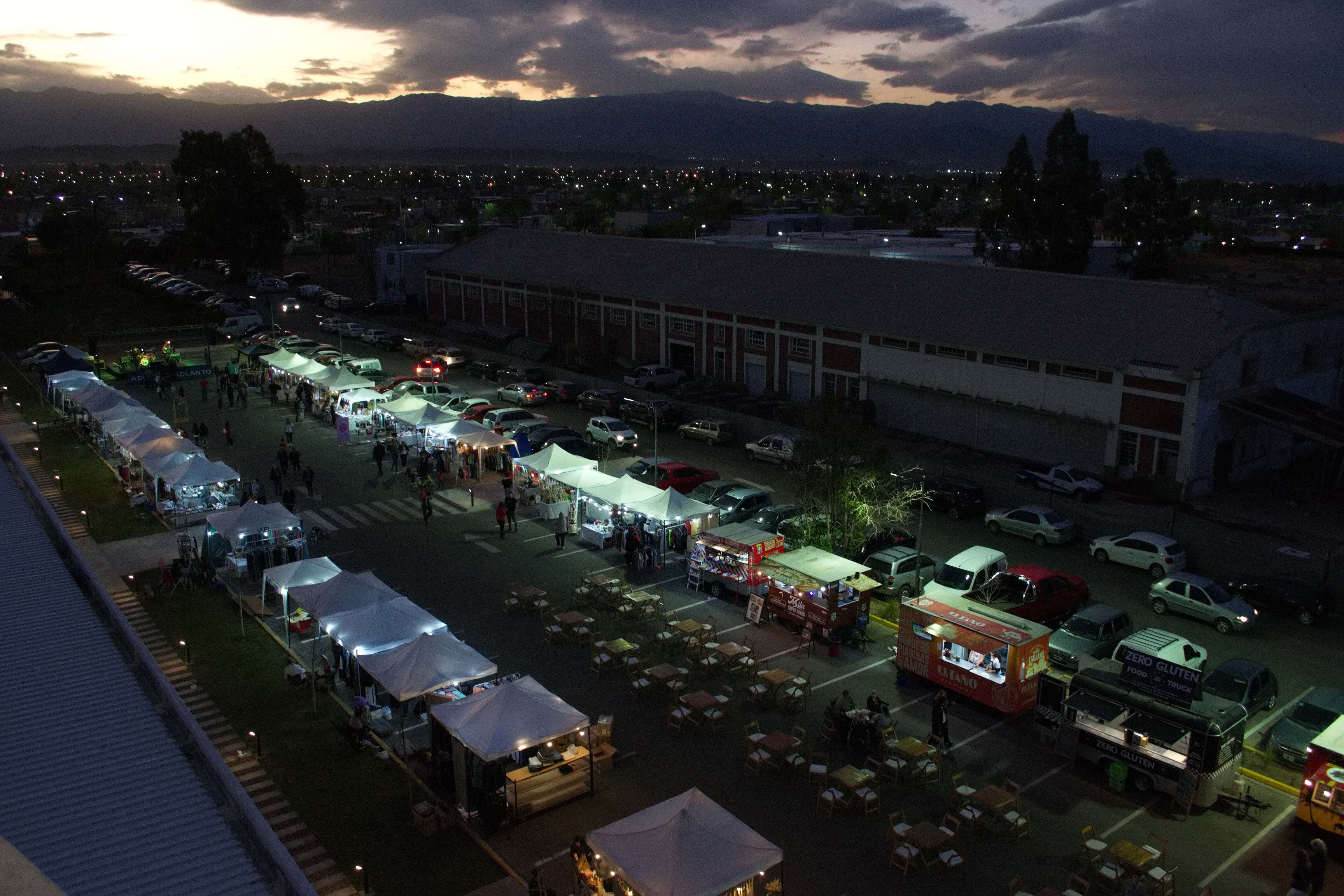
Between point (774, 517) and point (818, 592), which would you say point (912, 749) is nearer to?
point (818, 592)

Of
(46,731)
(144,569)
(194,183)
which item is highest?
(194,183)

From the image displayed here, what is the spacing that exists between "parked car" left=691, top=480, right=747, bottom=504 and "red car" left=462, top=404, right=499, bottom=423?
12.4m

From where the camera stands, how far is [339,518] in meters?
31.6

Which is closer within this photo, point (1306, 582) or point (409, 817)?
point (409, 817)

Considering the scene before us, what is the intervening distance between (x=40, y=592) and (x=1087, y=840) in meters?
17.2

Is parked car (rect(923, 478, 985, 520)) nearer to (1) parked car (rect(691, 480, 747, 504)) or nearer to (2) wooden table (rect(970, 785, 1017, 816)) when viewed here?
(1) parked car (rect(691, 480, 747, 504))

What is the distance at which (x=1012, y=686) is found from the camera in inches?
762

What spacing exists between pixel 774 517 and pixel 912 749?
1255cm

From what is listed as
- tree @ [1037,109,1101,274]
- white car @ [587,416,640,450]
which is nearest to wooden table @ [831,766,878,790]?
white car @ [587,416,640,450]

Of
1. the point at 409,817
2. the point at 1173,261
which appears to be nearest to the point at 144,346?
the point at 409,817

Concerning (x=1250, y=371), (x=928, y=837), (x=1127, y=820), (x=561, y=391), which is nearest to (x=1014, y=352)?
(x=1250, y=371)

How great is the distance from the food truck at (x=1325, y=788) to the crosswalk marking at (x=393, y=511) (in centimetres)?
2433

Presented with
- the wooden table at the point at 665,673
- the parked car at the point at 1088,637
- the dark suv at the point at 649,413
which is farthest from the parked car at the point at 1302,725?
the dark suv at the point at 649,413

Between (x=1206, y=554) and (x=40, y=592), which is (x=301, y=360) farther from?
(x=1206, y=554)
